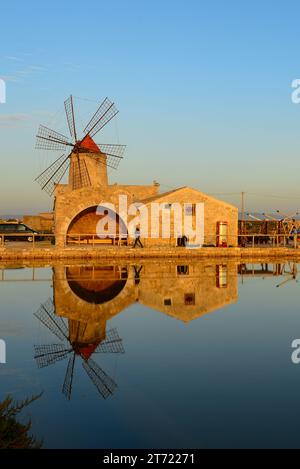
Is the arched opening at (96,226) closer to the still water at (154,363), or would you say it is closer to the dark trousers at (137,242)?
the dark trousers at (137,242)

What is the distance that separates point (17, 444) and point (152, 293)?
9524 mm

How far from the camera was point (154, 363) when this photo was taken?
733cm

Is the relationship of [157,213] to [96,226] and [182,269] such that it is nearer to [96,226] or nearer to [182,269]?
[96,226]

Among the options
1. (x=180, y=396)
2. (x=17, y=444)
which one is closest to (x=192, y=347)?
(x=180, y=396)

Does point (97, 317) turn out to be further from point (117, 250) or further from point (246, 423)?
point (117, 250)

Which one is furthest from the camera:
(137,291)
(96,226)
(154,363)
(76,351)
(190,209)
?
(96,226)

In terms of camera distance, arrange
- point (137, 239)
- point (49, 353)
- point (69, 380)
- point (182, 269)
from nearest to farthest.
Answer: point (69, 380), point (49, 353), point (182, 269), point (137, 239)

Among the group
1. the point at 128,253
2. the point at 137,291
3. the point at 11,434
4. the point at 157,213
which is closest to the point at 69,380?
the point at 11,434

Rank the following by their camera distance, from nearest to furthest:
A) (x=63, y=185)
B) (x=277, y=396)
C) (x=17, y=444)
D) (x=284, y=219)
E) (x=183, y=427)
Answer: (x=17, y=444)
(x=183, y=427)
(x=277, y=396)
(x=284, y=219)
(x=63, y=185)

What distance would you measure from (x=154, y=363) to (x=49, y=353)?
5.15ft

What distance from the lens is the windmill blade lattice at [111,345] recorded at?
7936 mm

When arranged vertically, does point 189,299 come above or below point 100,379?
above

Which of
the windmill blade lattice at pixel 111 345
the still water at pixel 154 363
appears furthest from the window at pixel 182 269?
the windmill blade lattice at pixel 111 345

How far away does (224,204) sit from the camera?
1080 inches
